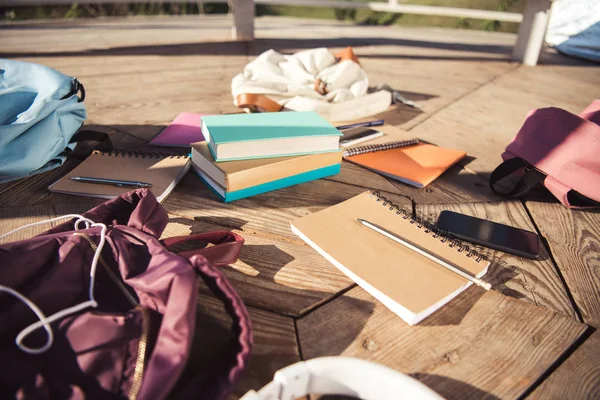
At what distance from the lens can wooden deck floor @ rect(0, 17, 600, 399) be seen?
2.13 ft

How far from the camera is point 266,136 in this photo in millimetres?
1021

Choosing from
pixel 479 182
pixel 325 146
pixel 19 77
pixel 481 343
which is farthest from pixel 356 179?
pixel 19 77

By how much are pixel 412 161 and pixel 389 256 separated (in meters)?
0.54

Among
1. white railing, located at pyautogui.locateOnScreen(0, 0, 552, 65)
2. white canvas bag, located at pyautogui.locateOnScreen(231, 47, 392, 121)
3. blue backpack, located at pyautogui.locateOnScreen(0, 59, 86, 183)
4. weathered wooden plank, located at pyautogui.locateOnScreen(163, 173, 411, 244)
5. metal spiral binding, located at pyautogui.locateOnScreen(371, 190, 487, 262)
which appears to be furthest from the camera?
white railing, located at pyautogui.locateOnScreen(0, 0, 552, 65)

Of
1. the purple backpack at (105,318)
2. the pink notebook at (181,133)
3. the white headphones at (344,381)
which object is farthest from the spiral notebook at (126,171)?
the white headphones at (344,381)

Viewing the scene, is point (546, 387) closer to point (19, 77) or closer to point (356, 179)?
point (356, 179)

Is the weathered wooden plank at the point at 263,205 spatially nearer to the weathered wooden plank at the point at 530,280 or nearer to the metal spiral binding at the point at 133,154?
the metal spiral binding at the point at 133,154

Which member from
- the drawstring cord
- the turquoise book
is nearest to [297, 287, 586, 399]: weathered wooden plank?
the drawstring cord

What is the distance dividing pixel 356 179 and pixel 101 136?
72 cm

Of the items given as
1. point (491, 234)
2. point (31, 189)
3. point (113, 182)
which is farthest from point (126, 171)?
point (491, 234)

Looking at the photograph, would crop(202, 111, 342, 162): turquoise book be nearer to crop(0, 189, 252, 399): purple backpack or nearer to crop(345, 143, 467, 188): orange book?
crop(345, 143, 467, 188): orange book

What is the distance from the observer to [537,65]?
2809mm

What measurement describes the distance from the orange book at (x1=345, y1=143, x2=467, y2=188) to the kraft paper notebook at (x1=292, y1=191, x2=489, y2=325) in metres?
0.24

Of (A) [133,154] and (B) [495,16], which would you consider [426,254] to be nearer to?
(A) [133,154]
